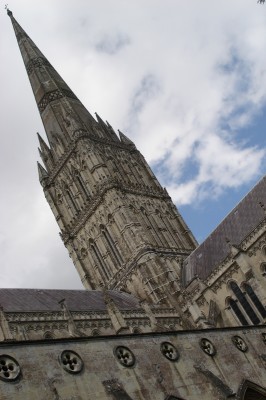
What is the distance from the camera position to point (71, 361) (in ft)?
64.7

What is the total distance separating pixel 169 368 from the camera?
73.7 ft

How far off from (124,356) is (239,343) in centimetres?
833

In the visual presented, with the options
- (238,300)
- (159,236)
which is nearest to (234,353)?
(238,300)

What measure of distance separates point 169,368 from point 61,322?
434 inches

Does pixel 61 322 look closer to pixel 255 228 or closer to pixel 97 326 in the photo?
pixel 97 326

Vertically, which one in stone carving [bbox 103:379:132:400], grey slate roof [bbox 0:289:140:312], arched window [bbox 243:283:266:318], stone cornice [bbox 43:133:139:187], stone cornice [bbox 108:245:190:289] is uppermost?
stone cornice [bbox 43:133:139:187]

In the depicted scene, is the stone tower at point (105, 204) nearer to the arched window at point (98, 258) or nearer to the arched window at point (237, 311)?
the arched window at point (98, 258)

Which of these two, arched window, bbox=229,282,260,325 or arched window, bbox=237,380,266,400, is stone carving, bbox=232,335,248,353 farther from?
arched window, bbox=229,282,260,325

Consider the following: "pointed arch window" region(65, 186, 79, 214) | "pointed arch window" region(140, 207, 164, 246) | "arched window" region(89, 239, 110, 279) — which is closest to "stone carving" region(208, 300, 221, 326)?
"pointed arch window" region(140, 207, 164, 246)

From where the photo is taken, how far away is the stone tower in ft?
149

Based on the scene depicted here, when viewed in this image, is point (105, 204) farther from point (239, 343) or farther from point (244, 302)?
point (239, 343)

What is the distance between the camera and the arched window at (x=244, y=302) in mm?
37094

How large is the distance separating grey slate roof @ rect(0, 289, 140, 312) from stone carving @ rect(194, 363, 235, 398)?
13.0 metres

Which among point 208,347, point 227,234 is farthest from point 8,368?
point 227,234
